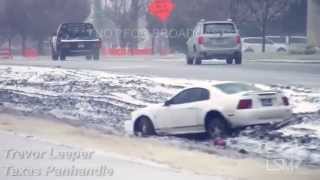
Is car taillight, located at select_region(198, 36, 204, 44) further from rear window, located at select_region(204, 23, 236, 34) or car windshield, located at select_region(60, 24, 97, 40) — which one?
car windshield, located at select_region(60, 24, 97, 40)

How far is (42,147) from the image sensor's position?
47.2 ft

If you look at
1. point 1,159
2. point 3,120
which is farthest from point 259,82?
point 1,159

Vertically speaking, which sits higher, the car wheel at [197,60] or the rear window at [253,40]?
the rear window at [253,40]

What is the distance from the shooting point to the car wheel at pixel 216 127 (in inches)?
597

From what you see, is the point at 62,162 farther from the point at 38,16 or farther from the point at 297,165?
the point at 38,16

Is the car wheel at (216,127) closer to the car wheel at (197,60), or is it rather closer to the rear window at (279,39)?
the car wheel at (197,60)

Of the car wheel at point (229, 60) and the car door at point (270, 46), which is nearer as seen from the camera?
the car wheel at point (229, 60)

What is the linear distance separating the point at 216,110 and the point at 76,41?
90.4ft

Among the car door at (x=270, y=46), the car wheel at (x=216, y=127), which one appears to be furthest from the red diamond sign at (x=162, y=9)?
the car wheel at (x=216, y=127)

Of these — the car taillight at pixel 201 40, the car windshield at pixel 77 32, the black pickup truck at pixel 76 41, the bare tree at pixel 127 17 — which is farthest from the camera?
the bare tree at pixel 127 17

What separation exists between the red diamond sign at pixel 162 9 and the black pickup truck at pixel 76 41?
13754 millimetres

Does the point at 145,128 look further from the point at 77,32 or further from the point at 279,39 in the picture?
the point at 279,39

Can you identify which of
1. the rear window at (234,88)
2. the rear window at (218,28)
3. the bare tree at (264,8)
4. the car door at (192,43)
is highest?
the bare tree at (264,8)

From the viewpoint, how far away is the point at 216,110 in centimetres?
1525
